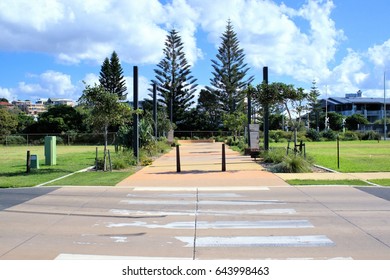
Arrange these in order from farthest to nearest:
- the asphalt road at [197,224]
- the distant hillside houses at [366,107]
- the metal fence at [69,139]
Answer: the distant hillside houses at [366,107], the metal fence at [69,139], the asphalt road at [197,224]

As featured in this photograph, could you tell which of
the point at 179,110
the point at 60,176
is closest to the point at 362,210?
the point at 60,176

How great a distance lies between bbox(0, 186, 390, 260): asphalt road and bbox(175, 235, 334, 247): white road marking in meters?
0.02

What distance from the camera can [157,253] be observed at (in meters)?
6.21

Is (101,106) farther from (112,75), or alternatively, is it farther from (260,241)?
(112,75)

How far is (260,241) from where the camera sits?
682 cm

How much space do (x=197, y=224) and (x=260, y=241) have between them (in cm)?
164

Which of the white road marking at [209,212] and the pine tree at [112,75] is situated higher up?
the pine tree at [112,75]

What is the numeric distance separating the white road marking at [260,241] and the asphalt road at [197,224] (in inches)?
0.6

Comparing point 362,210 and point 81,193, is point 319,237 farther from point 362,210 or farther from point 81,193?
point 81,193

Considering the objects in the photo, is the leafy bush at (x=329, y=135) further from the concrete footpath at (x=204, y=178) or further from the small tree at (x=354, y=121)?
the concrete footpath at (x=204, y=178)

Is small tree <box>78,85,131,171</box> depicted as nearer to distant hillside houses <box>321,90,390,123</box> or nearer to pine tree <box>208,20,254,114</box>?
pine tree <box>208,20,254,114</box>

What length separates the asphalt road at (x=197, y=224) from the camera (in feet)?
20.7

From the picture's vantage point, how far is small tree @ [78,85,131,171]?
18.0 m

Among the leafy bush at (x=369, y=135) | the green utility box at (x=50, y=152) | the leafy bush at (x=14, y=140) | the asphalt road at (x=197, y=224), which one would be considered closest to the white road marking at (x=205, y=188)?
the asphalt road at (x=197, y=224)
